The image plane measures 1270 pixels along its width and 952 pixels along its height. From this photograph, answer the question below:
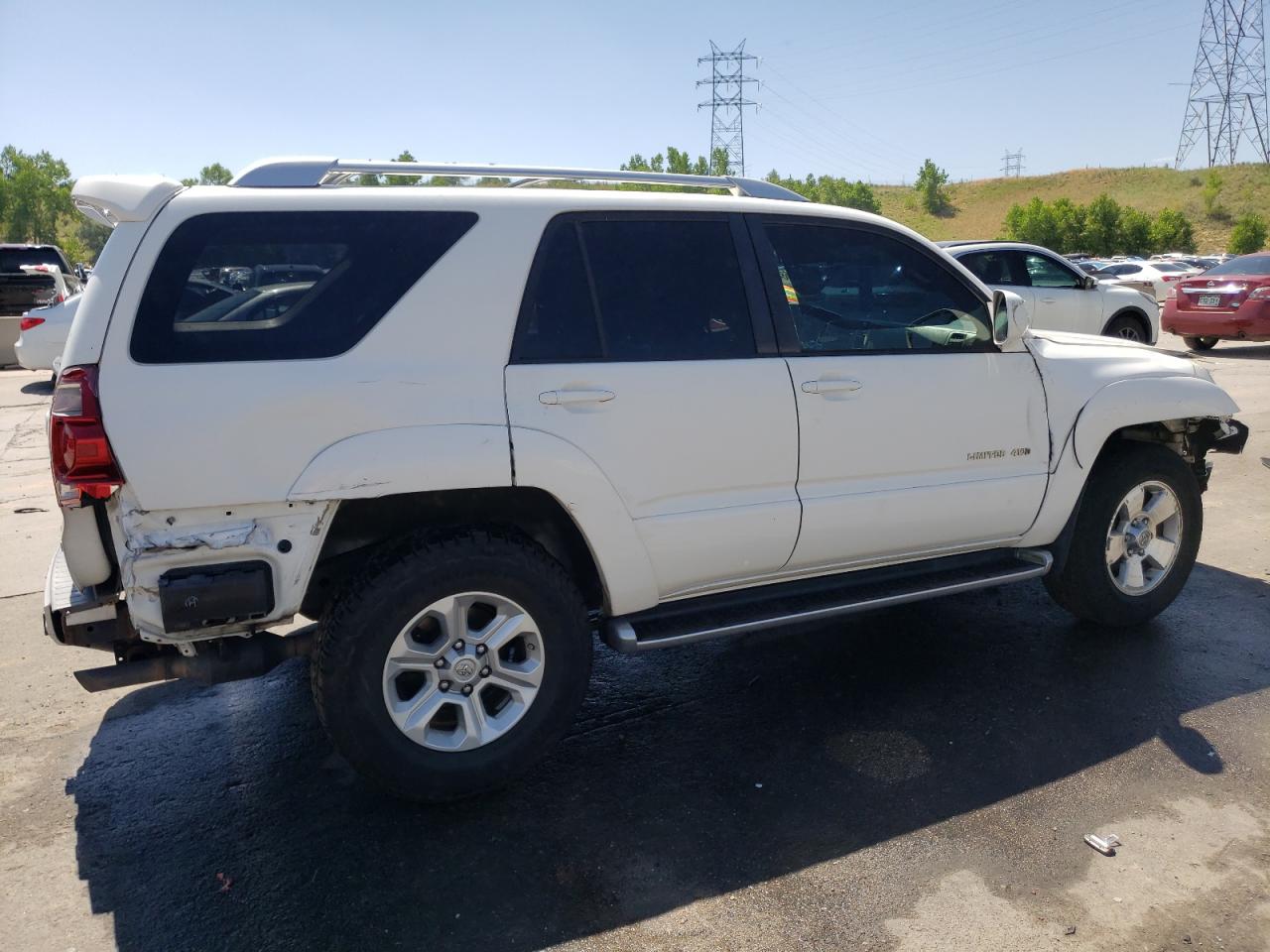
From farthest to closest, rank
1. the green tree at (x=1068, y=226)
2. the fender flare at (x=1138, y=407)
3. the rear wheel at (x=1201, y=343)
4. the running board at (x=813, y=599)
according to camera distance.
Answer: the green tree at (x=1068, y=226), the rear wheel at (x=1201, y=343), the fender flare at (x=1138, y=407), the running board at (x=813, y=599)

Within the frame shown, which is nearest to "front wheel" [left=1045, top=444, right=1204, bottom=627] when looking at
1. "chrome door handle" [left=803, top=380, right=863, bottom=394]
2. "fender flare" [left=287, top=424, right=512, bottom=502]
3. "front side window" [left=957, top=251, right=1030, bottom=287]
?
"chrome door handle" [left=803, top=380, right=863, bottom=394]

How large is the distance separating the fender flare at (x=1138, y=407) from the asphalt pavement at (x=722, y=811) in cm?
102

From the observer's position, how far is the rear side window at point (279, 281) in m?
3.01

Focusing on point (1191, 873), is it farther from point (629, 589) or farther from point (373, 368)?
point (373, 368)

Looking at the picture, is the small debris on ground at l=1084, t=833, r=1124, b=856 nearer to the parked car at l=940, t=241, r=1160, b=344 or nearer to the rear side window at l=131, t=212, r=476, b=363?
the rear side window at l=131, t=212, r=476, b=363

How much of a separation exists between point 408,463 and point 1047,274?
11.9 meters

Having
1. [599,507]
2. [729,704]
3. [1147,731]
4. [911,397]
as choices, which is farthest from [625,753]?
[1147,731]

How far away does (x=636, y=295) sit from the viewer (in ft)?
11.8

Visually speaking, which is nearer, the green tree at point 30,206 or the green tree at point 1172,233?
the green tree at point 1172,233

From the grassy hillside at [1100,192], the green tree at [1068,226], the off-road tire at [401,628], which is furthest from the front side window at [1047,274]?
the grassy hillside at [1100,192]

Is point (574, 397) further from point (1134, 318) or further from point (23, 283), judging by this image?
point (23, 283)

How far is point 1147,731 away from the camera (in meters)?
3.86

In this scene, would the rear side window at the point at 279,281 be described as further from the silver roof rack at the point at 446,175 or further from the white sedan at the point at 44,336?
the white sedan at the point at 44,336

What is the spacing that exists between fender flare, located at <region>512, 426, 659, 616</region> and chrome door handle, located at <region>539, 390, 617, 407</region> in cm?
12
